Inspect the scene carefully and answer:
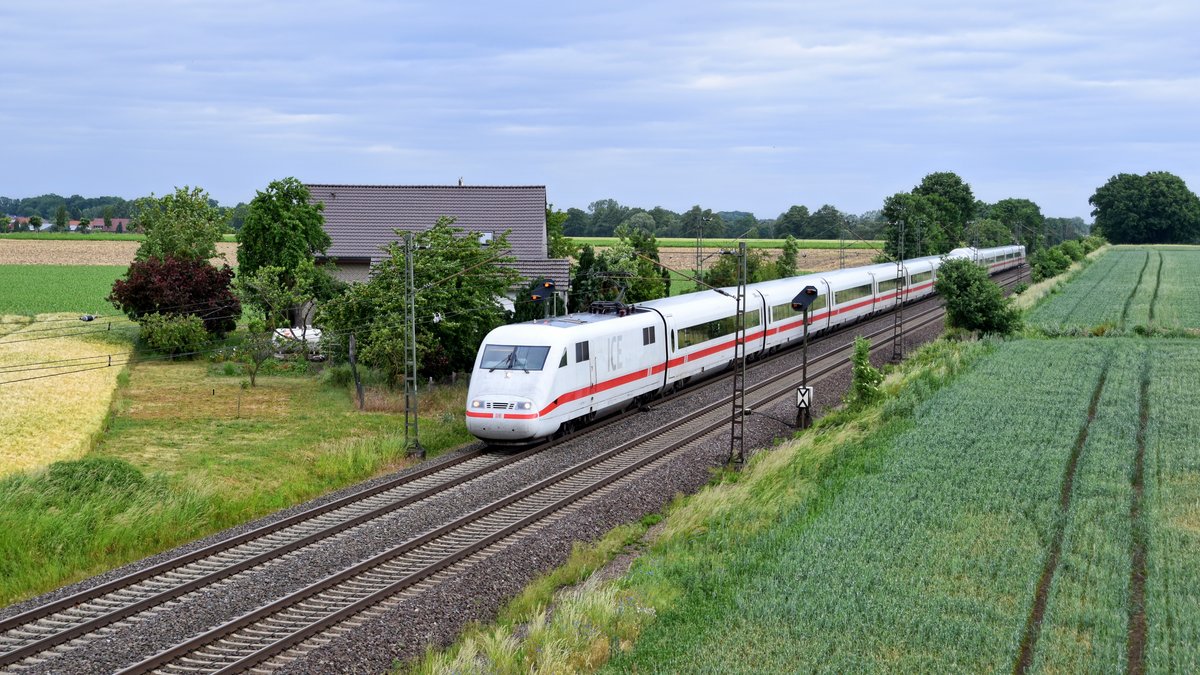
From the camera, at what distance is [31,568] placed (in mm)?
17578

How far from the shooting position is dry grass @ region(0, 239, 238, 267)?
10581 cm

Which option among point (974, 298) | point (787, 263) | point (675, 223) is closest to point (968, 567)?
point (974, 298)

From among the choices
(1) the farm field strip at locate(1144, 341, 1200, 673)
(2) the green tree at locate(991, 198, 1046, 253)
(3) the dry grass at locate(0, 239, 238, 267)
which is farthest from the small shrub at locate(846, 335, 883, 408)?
(2) the green tree at locate(991, 198, 1046, 253)

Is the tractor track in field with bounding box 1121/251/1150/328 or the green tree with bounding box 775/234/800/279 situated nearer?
the tractor track in field with bounding box 1121/251/1150/328

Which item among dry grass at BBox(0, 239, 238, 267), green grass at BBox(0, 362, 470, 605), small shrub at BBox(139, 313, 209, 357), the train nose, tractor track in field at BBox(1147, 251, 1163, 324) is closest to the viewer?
green grass at BBox(0, 362, 470, 605)

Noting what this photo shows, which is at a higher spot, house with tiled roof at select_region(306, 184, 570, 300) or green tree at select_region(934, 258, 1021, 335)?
house with tiled roof at select_region(306, 184, 570, 300)

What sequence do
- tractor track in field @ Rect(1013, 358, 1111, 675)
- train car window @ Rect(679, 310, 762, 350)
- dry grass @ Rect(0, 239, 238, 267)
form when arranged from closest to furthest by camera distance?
tractor track in field @ Rect(1013, 358, 1111, 675) → train car window @ Rect(679, 310, 762, 350) → dry grass @ Rect(0, 239, 238, 267)

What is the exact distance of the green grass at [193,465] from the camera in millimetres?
18500

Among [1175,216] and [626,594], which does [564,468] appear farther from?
[1175,216]

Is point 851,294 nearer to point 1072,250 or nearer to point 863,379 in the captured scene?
point 863,379

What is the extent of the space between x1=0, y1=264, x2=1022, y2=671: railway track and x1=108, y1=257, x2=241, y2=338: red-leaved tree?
25059mm

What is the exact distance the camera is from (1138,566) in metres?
16.5

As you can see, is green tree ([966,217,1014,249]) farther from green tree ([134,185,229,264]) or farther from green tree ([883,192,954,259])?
green tree ([134,185,229,264])

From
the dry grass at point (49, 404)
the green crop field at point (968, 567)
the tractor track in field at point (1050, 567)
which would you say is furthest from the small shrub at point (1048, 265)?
the dry grass at point (49, 404)
